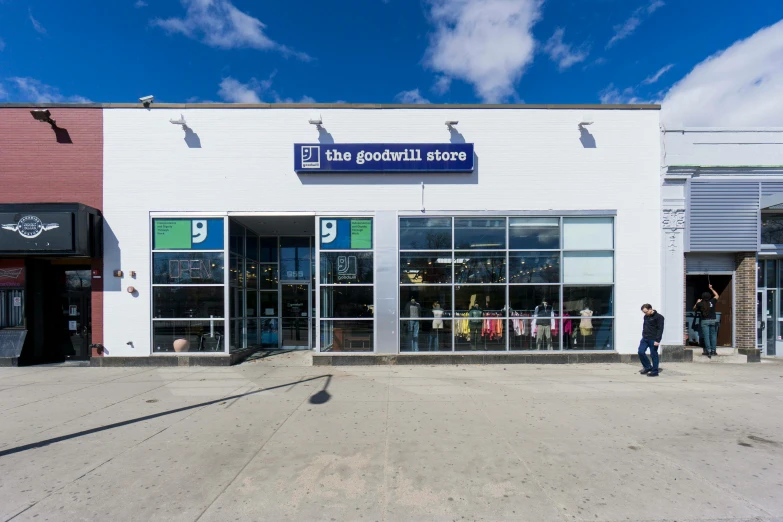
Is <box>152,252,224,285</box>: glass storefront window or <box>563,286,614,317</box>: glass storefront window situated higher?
<box>152,252,224,285</box>: glass storefront window

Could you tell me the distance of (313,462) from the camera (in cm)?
448

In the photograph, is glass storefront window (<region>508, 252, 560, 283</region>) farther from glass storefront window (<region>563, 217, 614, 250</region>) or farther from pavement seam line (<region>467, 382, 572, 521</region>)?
pavement seam line (<region>467, 382, 572, 521</region>)

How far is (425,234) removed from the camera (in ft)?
Result: 34.4

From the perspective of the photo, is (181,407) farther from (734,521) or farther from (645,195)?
(645,195)

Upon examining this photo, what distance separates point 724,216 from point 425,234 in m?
8.15

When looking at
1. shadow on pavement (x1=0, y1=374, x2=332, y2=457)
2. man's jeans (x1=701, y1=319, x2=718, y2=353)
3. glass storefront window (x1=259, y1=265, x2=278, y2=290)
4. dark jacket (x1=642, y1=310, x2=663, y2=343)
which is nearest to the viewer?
shadow on pavement (x1=0, y1=374, x2=332, y2=457)

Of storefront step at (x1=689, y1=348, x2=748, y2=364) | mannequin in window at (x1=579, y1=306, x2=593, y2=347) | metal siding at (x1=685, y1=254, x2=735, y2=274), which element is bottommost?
storefront step at (x1=689, y1=348, x2=748, y2=364)

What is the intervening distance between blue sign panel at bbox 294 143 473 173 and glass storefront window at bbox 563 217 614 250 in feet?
10.5

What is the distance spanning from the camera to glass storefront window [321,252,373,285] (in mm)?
10484

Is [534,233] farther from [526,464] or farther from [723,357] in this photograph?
[526,464]

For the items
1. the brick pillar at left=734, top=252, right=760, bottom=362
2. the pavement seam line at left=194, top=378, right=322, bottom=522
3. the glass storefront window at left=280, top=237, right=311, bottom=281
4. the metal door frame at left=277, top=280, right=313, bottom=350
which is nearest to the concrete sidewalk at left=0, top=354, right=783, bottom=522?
the pavement seam line at left=194, top=378, right=322, bottom=522

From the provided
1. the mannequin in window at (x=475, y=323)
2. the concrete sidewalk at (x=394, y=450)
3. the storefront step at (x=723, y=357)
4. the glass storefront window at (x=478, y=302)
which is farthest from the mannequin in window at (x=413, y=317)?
the storefront step at (x=723, y=357)

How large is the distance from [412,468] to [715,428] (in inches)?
178

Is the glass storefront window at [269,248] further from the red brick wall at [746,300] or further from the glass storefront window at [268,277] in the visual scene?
the red brick wall at [746,300]
